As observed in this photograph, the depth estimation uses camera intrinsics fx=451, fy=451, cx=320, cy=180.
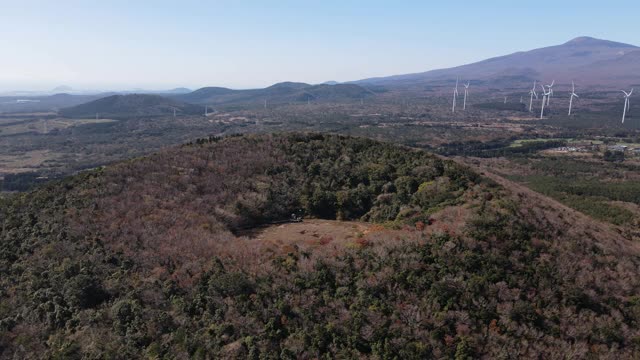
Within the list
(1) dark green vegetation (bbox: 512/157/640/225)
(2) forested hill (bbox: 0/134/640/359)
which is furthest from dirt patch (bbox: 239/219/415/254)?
(1) dark green vegetation (bbox: 512/157/640/225)

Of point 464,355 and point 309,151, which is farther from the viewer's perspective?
point 309,151

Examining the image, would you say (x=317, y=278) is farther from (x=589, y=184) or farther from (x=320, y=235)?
(x=589, y=184)

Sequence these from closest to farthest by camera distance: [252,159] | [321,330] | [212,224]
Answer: [321,330]
[212,224]
[252,159]

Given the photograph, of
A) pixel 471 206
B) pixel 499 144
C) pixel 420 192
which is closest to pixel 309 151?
pixel 420 192

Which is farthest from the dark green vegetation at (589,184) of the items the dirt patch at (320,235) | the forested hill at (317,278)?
the dirt patch at (320,235)

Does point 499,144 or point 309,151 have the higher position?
point 309,151

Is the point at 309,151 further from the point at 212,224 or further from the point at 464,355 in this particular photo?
the point at 464,355

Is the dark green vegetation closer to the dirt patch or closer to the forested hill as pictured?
the forested hill

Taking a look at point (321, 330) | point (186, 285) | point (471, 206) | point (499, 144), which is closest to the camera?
point (321, 330)
